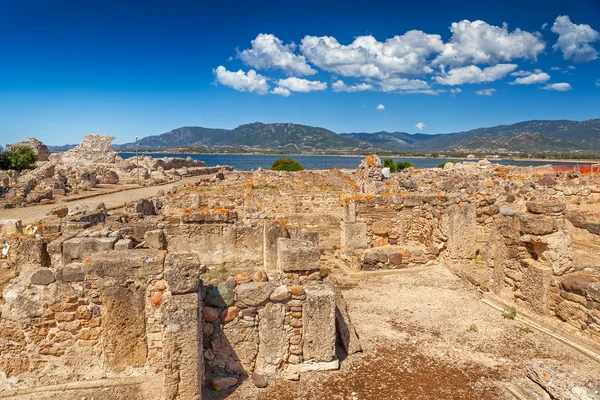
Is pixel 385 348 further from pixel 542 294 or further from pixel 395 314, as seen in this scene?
pixel 542 294

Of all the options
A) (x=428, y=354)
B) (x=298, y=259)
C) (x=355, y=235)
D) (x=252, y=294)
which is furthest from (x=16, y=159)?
(x=428, y=354)

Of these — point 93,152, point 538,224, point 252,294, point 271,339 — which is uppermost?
point 93,152

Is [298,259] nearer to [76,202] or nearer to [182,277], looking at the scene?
[182,277]

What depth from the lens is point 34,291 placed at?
5129 millimetres

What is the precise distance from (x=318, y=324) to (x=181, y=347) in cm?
198

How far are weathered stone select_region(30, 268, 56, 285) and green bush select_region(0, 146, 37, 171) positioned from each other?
4380 centimetres

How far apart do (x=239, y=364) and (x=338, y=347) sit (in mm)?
1767

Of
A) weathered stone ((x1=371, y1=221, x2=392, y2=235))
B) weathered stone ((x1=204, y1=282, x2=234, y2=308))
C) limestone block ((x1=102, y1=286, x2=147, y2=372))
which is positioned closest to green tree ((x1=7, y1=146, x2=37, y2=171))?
weathered stone ((x1=371, y1=221, x2=392, y2=235))

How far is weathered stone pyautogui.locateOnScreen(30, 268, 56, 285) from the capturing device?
514 cm

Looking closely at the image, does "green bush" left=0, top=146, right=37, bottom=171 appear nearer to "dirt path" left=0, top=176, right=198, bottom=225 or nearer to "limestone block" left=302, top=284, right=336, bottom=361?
"dirt path" left=0, top=176, right=198, bottom=225

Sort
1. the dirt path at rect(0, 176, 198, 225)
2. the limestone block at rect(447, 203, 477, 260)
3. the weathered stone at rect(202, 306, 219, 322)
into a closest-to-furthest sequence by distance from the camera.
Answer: the weathered stone at rect(202, 306, 219, 322) → the limestone block at rect(447, 203, 477, 260) → the dirt path at rect(0, 176, 198, 225)

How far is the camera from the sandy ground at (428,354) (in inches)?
214

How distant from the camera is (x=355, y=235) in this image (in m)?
12.5

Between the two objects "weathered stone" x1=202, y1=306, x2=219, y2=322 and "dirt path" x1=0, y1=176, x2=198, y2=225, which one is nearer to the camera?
"weathered stone" x1=202, y1=306, x2=219, y2=322
